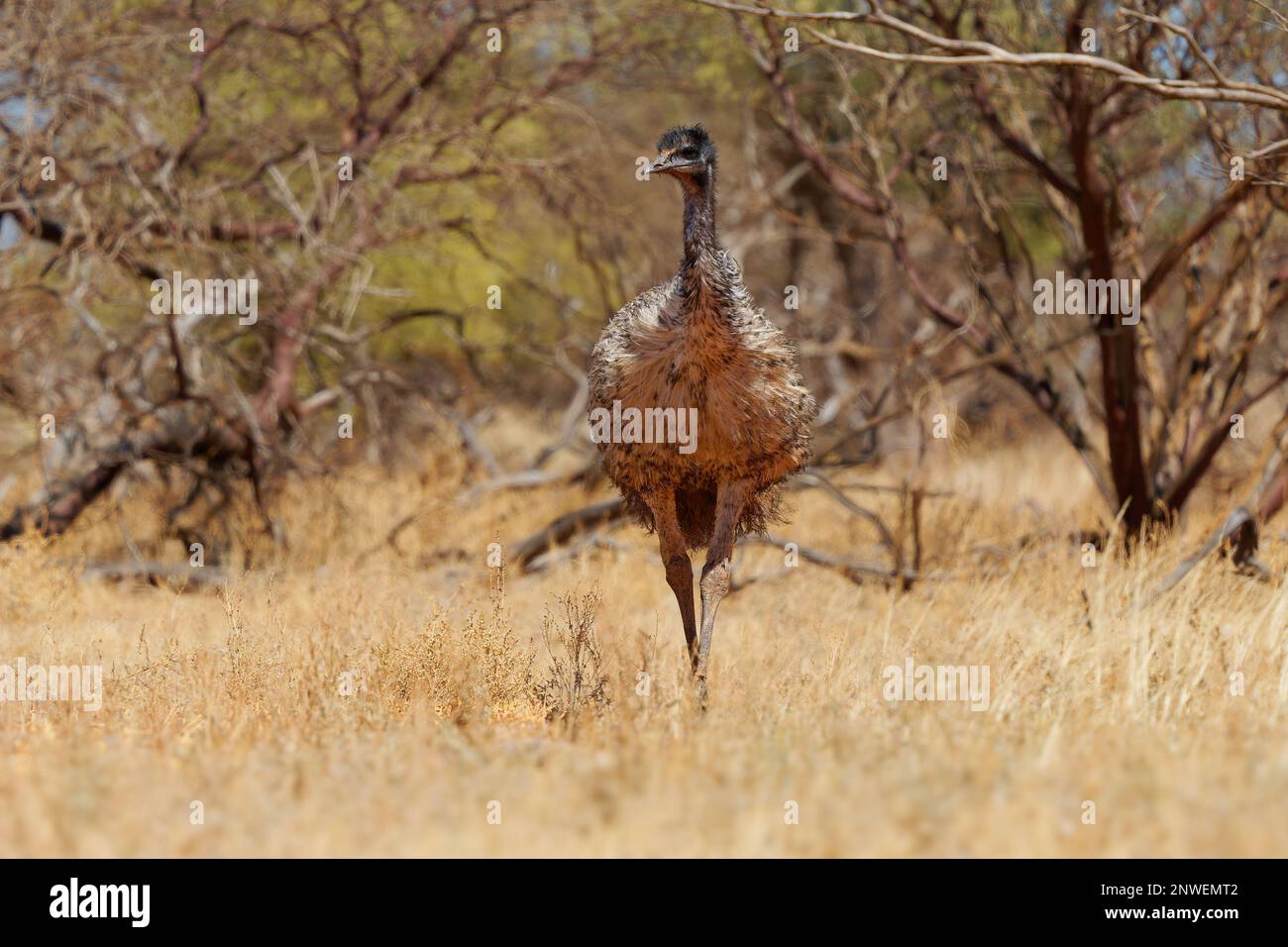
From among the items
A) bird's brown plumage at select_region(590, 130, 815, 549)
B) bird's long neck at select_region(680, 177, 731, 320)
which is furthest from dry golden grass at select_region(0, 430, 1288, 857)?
bird's long neck at select_region(680, 177, 731, 320)

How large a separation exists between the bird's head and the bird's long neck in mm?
124

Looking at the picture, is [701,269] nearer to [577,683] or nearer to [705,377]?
[705,377]

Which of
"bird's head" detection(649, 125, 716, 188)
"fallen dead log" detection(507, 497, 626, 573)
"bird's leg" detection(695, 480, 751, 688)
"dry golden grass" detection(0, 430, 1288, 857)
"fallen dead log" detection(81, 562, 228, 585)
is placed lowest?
"dry golden grass" detection(0, 430, 1288, 857)

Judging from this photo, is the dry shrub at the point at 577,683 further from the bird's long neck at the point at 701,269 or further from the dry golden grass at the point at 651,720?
the bird's long neck at the point at 701,269

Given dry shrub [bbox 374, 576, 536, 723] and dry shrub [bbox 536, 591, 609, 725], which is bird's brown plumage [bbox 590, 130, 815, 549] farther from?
dry shrub [bbox 374, 576, 536, 723]

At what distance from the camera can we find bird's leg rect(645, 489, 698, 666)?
5668 mm

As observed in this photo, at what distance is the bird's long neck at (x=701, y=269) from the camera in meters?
5.09

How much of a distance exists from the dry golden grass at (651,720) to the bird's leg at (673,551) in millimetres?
239

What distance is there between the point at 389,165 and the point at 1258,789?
8884 mm

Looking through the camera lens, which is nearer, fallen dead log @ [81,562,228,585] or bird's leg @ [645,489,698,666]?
bird's leg @ [645,489,698,666]

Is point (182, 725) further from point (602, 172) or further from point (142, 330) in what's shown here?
point (602, 172)

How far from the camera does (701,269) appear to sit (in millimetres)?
5090

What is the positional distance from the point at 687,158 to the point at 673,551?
70.3 inches

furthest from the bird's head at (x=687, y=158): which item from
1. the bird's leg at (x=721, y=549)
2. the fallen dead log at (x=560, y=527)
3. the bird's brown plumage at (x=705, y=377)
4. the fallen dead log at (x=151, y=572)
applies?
the fallen dead log at (x=151, y=572)
